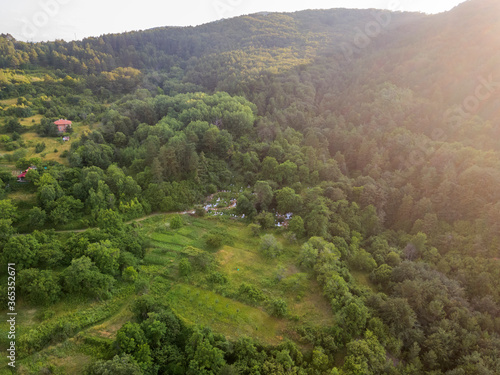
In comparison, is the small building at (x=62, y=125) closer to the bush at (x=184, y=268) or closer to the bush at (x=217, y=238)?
the bush at (x=217, y=238)

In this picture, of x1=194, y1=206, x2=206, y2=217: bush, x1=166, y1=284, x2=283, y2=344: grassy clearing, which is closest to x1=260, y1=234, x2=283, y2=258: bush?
x1=166, y1=284, x2=283, y2=344: grassy clearing

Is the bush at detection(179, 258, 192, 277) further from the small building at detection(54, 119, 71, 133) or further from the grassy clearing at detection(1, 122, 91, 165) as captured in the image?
the small building at detection(54, 119, 71, 133)

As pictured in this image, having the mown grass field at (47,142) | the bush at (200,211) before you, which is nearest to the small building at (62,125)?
the mown grass field at (47,142)

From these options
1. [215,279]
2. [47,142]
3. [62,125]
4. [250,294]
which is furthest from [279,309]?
[62,125]

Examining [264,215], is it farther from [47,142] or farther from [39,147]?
[47,142]

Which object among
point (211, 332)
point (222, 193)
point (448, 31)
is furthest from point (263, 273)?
point (448, 31)
